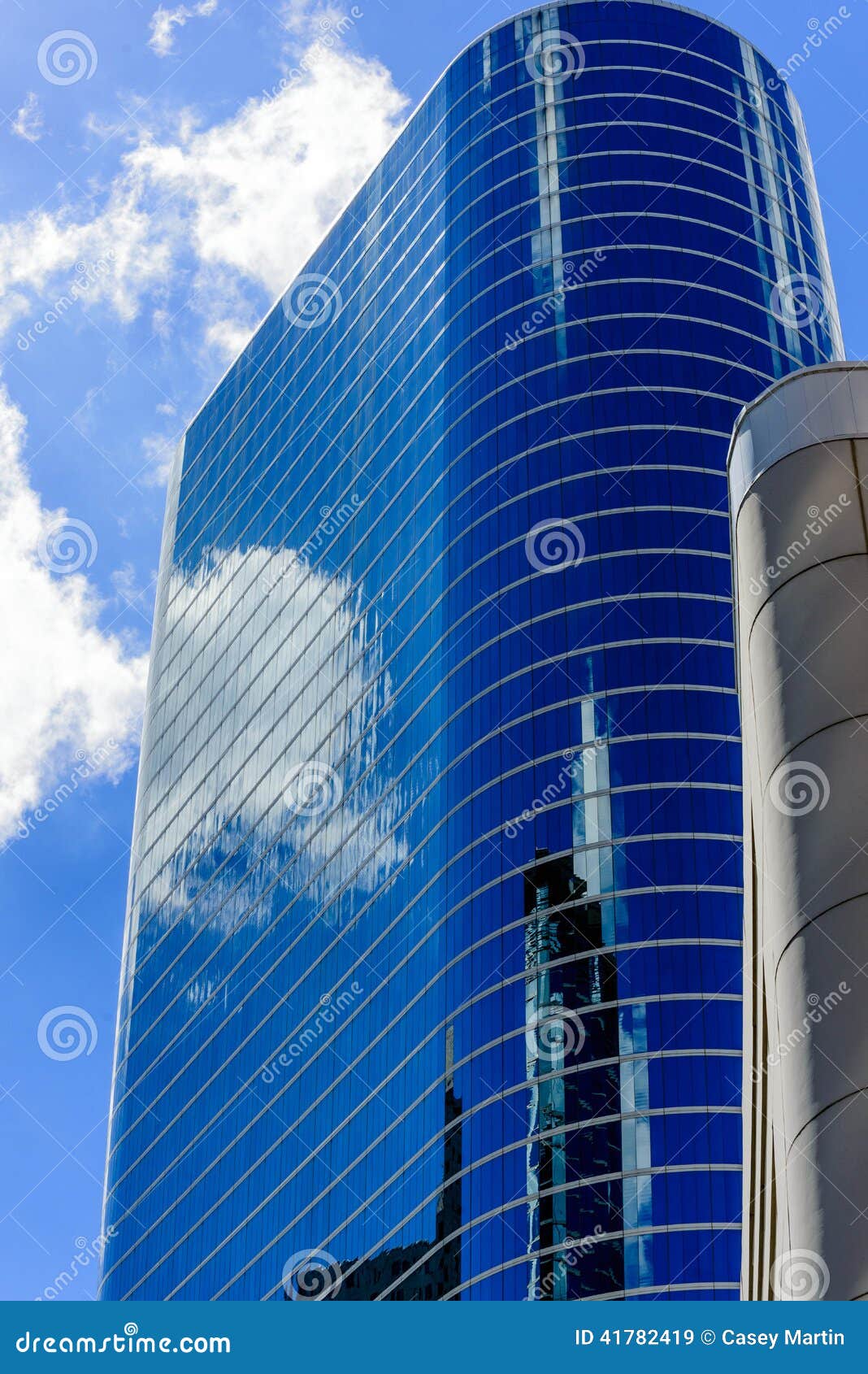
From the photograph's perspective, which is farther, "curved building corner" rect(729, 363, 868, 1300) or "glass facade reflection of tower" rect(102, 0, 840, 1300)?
"glass facade reflection of tower" rect(102, 0, 840, 1300)

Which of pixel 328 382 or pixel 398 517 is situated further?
pixel 328 382

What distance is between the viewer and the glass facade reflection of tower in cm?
8706

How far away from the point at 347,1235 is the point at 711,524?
143ft

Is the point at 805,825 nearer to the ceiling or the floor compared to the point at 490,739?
nearer to the floor

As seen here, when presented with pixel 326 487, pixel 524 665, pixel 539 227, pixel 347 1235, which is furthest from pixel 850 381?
pixel 326 487

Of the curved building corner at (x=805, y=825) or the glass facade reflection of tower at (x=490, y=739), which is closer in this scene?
the curved building corner at (x=805, y=825)

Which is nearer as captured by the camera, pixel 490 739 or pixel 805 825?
pixel 805 825

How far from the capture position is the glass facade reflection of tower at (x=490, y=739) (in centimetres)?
8706

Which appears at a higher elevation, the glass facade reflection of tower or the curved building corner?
the glass facade reflection of tower

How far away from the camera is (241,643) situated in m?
146

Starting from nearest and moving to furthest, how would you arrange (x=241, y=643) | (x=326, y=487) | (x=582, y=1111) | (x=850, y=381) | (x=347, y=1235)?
(x=850, y=381) < (x=582, y=1111) < (x=347, y=1235) < (x=326, y=487) < (x=241, y=643)

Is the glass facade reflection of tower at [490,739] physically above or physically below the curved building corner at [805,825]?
above

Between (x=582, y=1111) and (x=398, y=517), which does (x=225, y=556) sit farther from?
(x=582, y=1111)

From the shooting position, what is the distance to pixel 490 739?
98375mm
